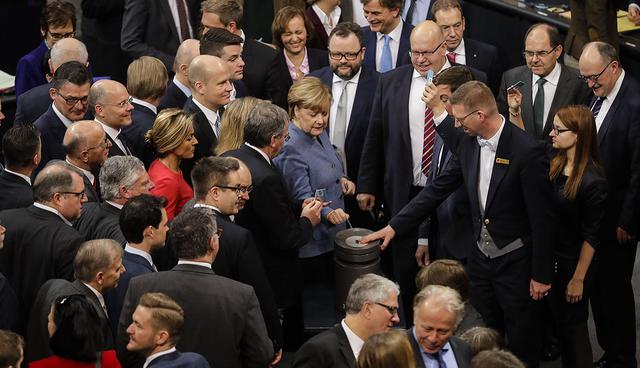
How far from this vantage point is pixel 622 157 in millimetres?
6645

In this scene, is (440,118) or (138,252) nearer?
(138,252)

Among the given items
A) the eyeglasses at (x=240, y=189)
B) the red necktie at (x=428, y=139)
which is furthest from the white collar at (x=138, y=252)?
the red necktie at (x=428, y=139)

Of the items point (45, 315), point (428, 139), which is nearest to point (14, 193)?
point (45, 315)

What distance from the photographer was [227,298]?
16.3 ft

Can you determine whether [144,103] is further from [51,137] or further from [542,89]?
[542,89]

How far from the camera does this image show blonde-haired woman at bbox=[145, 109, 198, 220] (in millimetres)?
6137

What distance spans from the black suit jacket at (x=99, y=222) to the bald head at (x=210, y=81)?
1.26 m

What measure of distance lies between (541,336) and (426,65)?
5.90 ft

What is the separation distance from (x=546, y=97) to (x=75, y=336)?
3839 millimetres

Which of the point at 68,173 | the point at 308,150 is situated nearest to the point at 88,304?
the point at 68,173

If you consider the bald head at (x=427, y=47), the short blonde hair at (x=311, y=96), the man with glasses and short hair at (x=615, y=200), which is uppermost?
the bald head at (x=427, y=47)

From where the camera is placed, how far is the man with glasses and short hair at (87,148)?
605cm

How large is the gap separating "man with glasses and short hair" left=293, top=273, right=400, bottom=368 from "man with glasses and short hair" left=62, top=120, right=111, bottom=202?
188 centimetres

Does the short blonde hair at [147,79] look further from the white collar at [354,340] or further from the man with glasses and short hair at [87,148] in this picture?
the white collar at [354,340]
